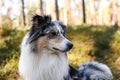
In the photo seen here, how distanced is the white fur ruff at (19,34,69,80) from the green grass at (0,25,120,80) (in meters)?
3.23

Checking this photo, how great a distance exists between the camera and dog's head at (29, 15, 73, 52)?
527 centimetres

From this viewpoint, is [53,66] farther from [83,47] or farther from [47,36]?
[83,47]

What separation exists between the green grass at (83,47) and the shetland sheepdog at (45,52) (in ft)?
10.7

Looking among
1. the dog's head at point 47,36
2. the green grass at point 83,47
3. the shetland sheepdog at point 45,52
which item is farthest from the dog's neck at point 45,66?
the green grass at point 83,47

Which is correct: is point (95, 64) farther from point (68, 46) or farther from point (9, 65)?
point (9, 65)

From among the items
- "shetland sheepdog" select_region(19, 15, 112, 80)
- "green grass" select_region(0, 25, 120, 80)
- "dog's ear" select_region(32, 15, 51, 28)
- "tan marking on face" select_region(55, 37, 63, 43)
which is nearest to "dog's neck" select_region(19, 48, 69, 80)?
"shetland sheepdog" select_region(19, 15, 112, 80)

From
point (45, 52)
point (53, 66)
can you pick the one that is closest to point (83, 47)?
point (53, 66)

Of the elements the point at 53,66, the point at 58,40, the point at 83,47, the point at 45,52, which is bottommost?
the point at 83,47

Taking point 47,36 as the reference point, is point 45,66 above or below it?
below

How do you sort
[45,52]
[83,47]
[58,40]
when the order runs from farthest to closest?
1. [83,47]
2. [45,52]
3. [58,40]

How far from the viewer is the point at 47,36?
17.5 ft

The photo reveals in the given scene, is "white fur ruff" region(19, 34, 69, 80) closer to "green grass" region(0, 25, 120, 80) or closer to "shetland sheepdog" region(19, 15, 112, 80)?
"shetland sheepdog" region(19, 15, 112, 80)

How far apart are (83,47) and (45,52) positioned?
221 inches

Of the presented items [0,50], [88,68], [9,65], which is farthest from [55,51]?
[0,50]
